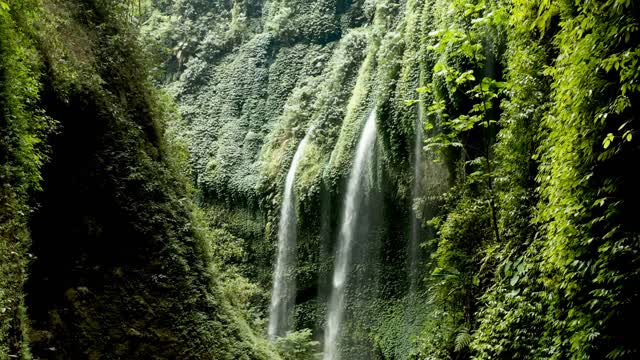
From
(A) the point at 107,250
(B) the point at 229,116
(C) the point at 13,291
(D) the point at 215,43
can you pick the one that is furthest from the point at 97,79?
(D) the point at 215,43

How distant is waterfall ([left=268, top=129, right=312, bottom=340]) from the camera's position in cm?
1585

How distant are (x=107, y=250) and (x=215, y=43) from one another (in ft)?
61.4

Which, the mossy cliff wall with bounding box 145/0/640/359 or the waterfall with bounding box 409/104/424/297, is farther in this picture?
the waterfall with bounding box 409/104/424/297

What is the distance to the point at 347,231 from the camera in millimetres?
14258

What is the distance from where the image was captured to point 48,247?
655cm

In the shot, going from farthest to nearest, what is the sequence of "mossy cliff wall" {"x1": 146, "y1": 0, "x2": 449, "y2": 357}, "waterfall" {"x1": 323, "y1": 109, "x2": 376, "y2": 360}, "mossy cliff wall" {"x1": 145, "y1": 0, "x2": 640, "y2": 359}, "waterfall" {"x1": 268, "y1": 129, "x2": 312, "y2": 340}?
1. "waterfall" {"x1": 268, "y1": 129, "x2": 312, "y2": 340}
2. "waterfall" {"x1": 323, "y1": 109, "x2": 376, "y2": 360}
3. "mossy cliff wall" {"x1": 146, "y1": 0, "x2": 449, "y2": 357}
4. "mossy cliff wall" {"x1": 145, "y1": 0, "x2": 640, "y2": 359}

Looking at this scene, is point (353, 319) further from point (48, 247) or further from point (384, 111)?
point (48, 247)

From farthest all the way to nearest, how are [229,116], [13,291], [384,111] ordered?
[229,116], [384,111], [13,291]

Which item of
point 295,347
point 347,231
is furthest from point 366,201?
point 295,347

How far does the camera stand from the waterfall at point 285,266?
15852mm

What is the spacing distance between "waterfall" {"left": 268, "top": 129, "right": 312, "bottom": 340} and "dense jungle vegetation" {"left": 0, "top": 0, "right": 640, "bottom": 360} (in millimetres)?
81

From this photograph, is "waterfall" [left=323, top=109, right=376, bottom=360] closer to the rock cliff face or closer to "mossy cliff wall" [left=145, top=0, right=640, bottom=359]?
"mossy cliff wall" [left=145, top=0, right=640, bottom=359]

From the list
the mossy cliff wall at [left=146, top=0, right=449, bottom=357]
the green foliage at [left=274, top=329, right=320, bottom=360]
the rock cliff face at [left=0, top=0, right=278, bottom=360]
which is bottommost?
the green foliage at [left=274, top=329, right=320, bottom=360]

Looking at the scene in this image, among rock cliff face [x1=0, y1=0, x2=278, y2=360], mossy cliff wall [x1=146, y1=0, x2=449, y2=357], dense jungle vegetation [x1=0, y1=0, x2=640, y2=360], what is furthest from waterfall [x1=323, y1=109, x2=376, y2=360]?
rock cliff face [x1=0, y1=0, x2=278, y2=360]
